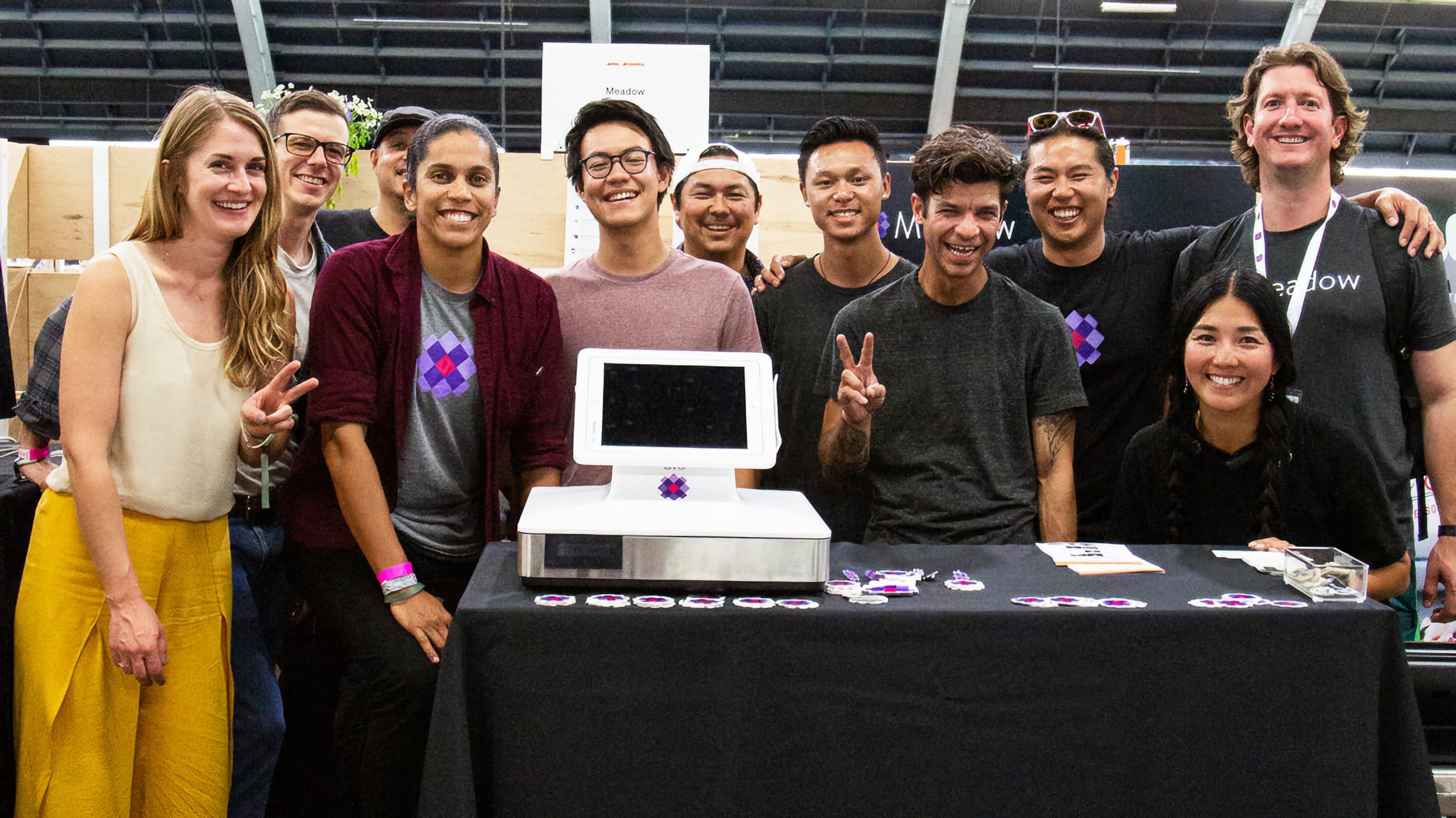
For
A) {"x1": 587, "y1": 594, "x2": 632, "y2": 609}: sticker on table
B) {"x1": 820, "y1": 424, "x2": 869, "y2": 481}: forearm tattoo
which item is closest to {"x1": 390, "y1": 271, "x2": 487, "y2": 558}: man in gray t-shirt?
{"x1": 587, "y1": 594, "x2": 632, "y2": 609}: sticker on table

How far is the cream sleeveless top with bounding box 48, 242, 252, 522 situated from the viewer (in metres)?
1.62

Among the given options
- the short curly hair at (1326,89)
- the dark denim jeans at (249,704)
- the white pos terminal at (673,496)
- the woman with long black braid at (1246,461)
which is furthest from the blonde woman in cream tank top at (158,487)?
the short curly hair at (1326,89)

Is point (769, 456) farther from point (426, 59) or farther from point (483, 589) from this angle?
point (426, 59)

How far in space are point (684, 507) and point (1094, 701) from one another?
2.10 ft

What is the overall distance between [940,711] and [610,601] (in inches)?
19.2

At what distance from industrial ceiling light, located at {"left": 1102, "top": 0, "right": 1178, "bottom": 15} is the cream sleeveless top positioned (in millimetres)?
5784

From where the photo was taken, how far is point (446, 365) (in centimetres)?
185

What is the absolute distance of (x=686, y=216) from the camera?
271cm

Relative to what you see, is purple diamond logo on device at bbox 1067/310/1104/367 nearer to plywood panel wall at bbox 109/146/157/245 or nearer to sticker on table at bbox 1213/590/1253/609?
sticker on table at bbox 1213/590/1253/609

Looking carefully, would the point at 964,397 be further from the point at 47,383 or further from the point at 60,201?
the point at 60,201

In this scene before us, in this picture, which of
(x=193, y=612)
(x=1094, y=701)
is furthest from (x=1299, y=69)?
(x=193, y=612)

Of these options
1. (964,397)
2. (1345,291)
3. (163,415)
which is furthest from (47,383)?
(1345,291)

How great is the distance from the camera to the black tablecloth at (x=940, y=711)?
1336 mm

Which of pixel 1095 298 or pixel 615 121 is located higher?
pixel 615 121
